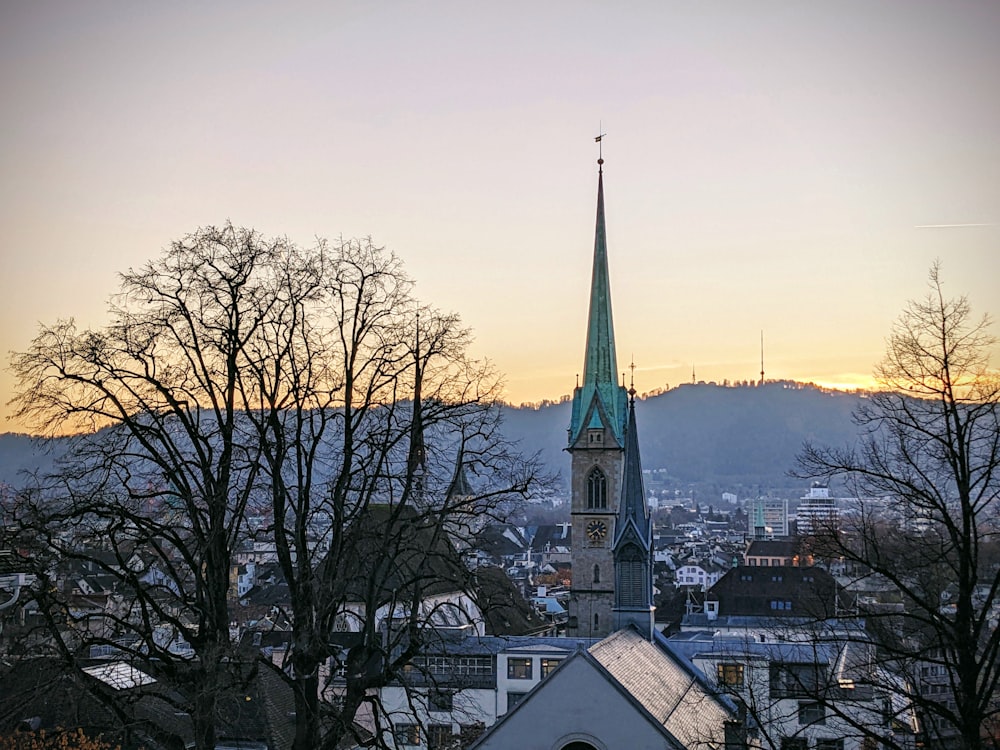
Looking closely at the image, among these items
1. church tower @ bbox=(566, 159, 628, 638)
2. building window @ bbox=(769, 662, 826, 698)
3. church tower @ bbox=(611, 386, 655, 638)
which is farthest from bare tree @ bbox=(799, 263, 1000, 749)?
church tower @ bbox=(566, 159, 628, 638)

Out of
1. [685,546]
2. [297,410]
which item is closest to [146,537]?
[297,410]

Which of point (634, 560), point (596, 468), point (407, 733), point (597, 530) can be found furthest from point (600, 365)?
point (407, 733)

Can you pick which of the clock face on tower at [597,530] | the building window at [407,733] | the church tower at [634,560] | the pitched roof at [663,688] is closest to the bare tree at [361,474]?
the building window at [407,733]

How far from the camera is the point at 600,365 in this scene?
5934cm

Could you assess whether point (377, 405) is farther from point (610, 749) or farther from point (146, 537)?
point (610, 749)

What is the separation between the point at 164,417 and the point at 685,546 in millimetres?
169639

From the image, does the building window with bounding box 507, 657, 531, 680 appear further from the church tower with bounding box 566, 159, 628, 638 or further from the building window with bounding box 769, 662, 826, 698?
the building window with bounding box 769, 662, 826, 698

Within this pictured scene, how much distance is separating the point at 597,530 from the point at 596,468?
310 cm

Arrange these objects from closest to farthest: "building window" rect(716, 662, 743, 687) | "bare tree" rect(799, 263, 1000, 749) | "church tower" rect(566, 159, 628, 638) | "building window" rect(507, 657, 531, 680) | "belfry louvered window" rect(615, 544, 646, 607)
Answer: "bare tree" rect(799, 263, 1000, 749), "building window" rect(716, 662, 743, 687), "belfry louvered window" rect(615, 544, 646, 607), "building window" rect(507, 657, 531, 680), "church tower" rect(566, 159, 628, 638)

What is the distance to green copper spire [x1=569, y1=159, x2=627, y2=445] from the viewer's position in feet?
190

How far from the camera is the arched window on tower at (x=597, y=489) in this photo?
56.7 metres

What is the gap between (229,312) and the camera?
52.0ft

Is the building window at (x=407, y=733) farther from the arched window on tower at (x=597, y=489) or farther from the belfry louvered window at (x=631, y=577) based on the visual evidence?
the arched window on tower at (x=597, y=489)

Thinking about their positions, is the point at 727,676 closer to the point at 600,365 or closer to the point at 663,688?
the point at 663,688
